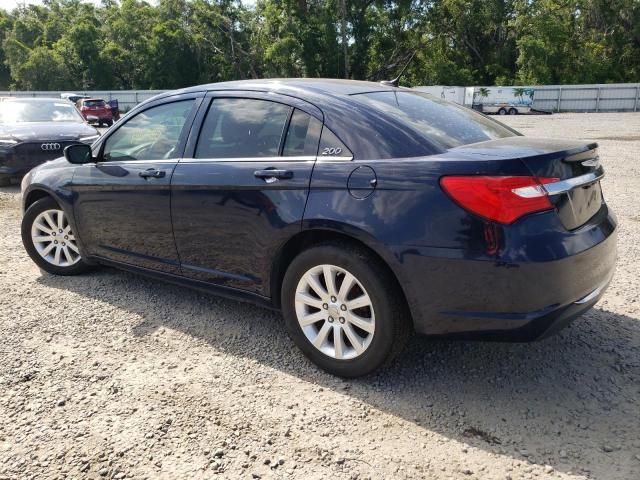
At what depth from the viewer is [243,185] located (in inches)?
134

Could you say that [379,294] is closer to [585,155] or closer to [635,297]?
[585,155]

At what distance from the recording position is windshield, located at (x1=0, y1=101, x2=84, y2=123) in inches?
391

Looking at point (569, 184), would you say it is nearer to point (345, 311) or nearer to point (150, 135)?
point (345, 311)

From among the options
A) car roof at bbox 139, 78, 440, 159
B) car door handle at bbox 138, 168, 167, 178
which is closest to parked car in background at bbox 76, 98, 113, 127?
car door handle at bbox 138, 168, 167, 178

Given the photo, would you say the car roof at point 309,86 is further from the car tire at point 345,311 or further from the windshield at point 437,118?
the car tire at point 345,311

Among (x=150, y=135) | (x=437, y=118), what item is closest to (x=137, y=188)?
(x=150, y=135)

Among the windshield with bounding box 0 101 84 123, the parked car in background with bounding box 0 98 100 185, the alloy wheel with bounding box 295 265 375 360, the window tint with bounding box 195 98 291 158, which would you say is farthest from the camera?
the windshield with bounding box 0 101 84 123

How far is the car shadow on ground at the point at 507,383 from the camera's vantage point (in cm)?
261

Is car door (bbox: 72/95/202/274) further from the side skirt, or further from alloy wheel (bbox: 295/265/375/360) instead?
alloy wheel (bbox: 295/265/375/360)

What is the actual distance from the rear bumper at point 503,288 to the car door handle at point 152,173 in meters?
1.90

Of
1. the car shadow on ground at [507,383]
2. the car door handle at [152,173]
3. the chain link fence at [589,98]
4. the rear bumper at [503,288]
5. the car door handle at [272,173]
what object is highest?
the car door handle at [272,173]

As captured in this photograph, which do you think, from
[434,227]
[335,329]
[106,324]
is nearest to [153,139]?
[106,324]

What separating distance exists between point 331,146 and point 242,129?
0.75 metres

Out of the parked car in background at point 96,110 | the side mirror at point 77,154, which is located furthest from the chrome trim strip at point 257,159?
the parked car in background at point 96,110
